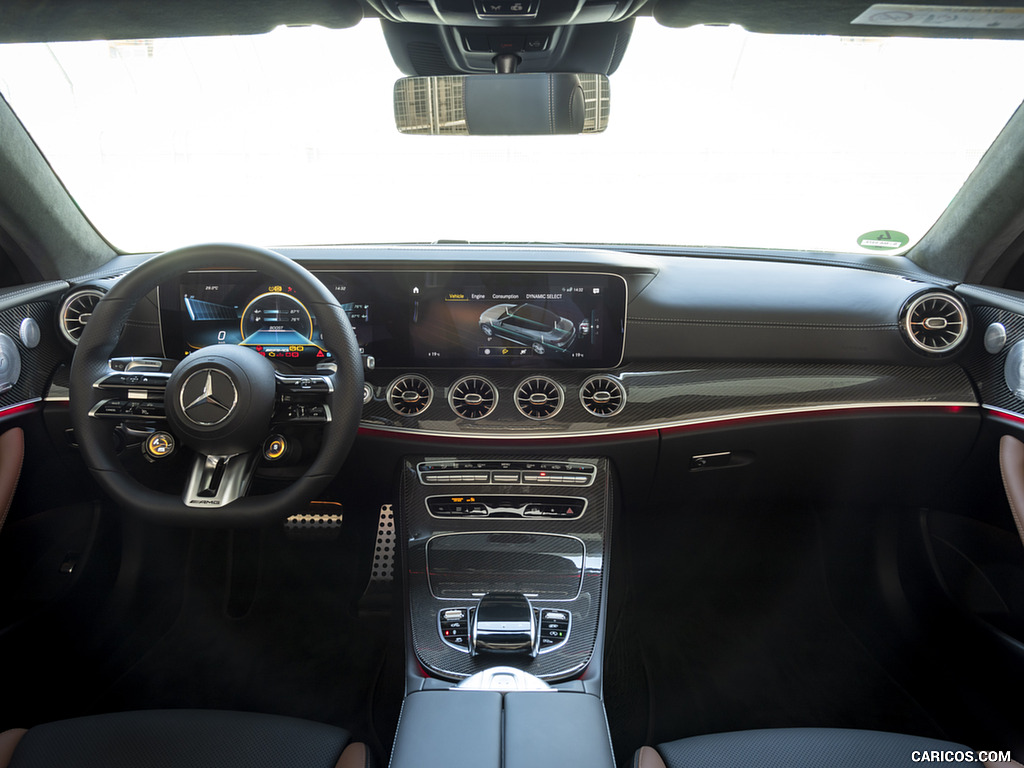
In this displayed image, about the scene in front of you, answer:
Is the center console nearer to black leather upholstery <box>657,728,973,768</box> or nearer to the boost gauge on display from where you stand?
black leather upholstery <box>657,728,973,768</box>

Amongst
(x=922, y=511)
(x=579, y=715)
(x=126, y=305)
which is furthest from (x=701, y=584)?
(x=126, y=305)

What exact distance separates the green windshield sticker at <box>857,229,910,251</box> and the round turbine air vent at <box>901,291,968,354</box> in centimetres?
47

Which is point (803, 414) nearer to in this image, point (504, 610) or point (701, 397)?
point (701, 397)

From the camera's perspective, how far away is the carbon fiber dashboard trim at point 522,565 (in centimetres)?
180

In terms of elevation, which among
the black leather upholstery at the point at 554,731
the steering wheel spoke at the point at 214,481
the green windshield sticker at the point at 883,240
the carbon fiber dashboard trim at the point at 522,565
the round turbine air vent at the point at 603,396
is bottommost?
the carbon fiber dashboard trim at the point at 522,565

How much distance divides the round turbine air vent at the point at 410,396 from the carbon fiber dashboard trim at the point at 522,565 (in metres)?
0.17

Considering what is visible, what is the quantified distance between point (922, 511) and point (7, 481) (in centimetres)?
315

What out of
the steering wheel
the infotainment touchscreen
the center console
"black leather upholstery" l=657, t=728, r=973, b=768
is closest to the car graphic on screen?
the infotainment touchscreen

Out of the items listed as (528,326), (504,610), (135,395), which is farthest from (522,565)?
(135,395)

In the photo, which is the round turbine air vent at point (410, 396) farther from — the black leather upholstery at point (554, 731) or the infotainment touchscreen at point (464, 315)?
the black leather upholstery at point (554, 731)

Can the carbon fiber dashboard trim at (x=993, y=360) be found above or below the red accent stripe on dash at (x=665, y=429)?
above

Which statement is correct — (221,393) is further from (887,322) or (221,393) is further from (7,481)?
(887,322)

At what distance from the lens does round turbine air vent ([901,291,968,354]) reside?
2.17m

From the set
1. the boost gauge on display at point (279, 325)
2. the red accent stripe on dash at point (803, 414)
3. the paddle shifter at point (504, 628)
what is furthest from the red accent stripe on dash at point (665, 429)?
the paddle shifter at point (504, 628)
